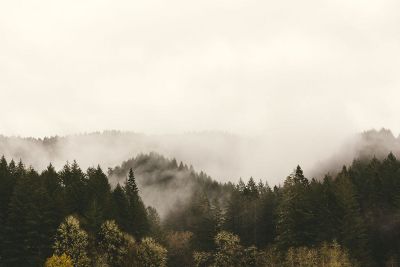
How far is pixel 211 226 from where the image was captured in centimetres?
11925

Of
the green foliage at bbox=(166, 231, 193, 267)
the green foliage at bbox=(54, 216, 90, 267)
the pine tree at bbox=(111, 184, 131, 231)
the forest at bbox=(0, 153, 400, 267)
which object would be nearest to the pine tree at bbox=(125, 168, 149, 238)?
the forest at bbox=(0, 153, 400, 267)

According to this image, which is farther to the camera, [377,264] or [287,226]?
[287,226]

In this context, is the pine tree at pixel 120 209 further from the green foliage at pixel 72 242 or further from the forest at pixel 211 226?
the green foliage at pixel 72 242

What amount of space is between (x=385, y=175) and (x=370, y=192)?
15.7ft

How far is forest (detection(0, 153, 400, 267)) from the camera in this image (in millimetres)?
80750

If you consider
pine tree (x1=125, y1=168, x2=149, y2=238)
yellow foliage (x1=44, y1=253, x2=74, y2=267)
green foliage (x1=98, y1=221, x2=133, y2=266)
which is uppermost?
pine tree (x1=125, y1=168, x2=149, y2=238)

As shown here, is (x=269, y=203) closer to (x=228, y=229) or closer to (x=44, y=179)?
(x=228, y=229)

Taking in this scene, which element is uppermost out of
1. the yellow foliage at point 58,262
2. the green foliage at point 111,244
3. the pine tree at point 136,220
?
the pine tree at point 136,220

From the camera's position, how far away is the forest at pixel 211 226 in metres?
80.8

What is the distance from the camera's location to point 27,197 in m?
82.9

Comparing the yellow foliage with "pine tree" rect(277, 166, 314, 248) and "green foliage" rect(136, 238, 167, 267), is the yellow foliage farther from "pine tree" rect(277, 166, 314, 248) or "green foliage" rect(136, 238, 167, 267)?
"pine tree" rect(277, 166, 314, 248)

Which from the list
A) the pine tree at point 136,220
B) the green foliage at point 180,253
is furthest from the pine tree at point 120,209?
the green foliage at point 180,253

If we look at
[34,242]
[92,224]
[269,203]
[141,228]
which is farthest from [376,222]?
[34,242]

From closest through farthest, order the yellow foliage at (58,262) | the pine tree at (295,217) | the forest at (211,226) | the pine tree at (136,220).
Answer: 1. the yellow foliage at (58,262)
2. the forest at (211,226)
3. the pine tree at (295,217)
4. the pine tree at (136,220)
